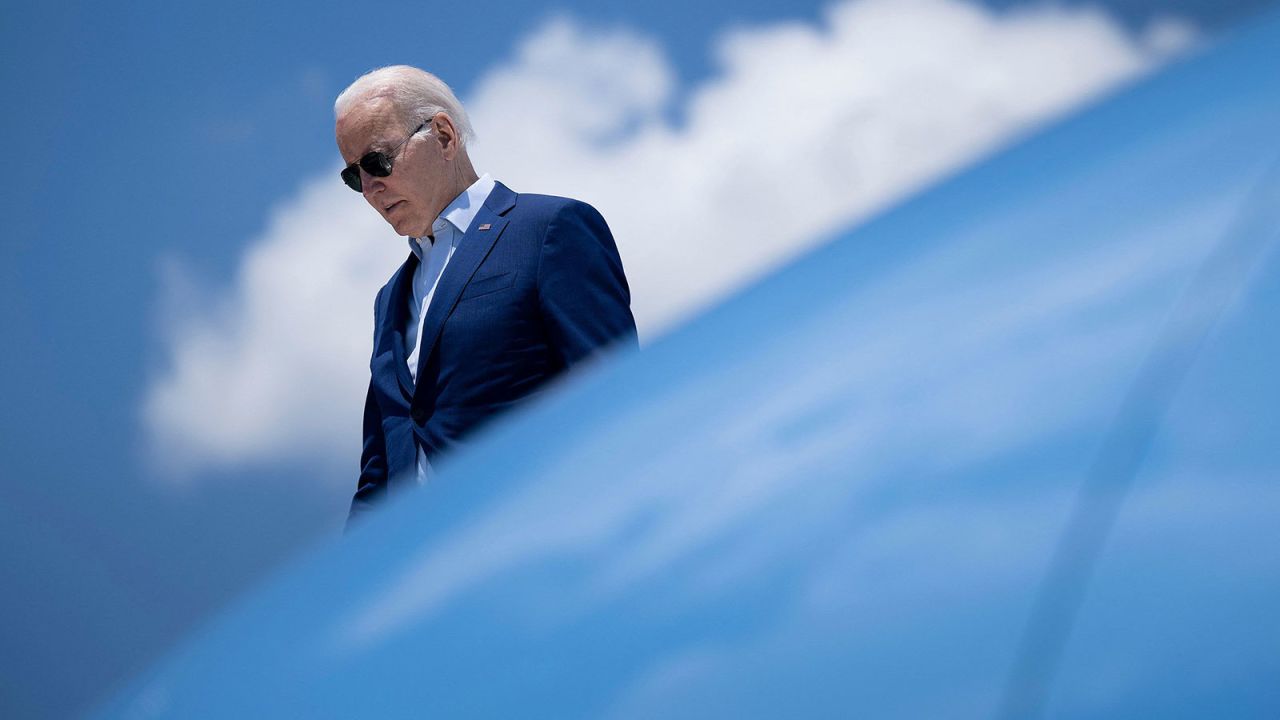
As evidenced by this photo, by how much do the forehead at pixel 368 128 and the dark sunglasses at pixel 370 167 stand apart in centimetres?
1

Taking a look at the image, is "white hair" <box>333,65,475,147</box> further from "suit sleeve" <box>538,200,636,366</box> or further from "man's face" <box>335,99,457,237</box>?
"suit sleeve" <box>538,200,636,366</box>

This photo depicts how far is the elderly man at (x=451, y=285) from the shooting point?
1.65 m

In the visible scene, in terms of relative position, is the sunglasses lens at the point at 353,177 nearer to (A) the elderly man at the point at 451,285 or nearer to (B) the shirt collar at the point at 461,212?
(A) the elderly man at the point at 451,285

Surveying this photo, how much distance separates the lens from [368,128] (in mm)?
1859

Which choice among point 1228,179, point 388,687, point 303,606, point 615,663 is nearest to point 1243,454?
point 1228,179

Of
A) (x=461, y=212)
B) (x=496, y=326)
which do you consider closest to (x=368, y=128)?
(x=461, y=212)

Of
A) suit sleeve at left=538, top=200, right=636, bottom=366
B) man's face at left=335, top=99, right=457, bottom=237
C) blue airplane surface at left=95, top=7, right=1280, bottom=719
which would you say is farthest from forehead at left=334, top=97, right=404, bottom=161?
blue airplane surface at left=95, top=7, right=1280, bottom=719

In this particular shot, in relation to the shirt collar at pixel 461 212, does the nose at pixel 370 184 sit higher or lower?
higher

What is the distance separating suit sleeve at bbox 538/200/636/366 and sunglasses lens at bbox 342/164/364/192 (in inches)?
12.6

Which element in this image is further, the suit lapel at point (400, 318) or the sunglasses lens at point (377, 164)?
the sunglasses lens at point (377, 164)

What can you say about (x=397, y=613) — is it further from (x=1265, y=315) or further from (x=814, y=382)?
(x=1265, y=315)

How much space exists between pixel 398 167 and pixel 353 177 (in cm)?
Answer: 7

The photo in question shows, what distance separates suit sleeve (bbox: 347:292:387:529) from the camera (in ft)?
5.84

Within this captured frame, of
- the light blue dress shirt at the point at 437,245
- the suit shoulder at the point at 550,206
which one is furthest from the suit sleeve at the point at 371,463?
the suit shoulder at the point at 550,206
